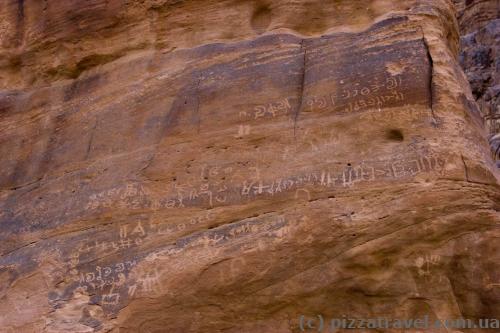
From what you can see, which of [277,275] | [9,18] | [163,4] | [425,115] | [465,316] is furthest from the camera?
[9,18]

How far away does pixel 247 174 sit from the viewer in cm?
553

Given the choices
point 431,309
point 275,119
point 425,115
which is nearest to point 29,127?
point 275,119

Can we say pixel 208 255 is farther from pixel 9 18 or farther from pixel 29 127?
pixel 9 18

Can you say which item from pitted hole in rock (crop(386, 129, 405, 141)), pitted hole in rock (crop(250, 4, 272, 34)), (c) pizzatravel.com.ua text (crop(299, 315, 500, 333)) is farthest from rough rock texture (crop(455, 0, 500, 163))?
(c) pizzatravel.com.ua text (crop(299, 315, 500, 333))

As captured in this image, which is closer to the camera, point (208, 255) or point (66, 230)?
point (208, 255)

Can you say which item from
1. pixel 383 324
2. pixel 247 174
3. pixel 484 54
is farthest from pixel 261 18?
pixel 484 54

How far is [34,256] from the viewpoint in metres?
5.81

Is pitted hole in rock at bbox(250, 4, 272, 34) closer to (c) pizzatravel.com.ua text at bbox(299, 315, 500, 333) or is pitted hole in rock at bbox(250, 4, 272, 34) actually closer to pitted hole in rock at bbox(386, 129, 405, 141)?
pitted hole in rock at bbox(386, 129, 405, 141)

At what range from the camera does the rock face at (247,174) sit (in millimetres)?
4859

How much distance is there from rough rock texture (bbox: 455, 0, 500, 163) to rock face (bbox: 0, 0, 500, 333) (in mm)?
10054

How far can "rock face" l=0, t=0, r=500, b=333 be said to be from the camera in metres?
4.86

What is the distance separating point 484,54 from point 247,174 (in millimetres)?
13731

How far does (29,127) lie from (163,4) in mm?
1931

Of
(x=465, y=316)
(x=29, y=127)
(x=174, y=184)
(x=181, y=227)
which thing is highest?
(x=29, y=127)
